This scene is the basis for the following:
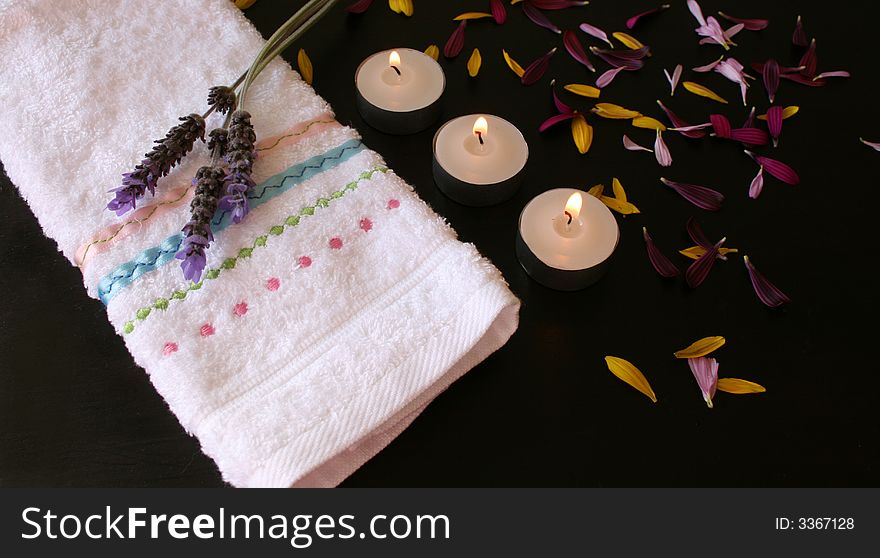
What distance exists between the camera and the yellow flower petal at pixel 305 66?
790mm

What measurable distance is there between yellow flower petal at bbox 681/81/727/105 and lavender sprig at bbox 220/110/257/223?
0.44 metres

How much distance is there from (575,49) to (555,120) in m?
0.10

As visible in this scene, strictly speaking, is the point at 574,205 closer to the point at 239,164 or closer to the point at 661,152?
the point at 661,152

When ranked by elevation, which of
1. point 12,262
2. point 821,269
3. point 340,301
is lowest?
point 821,269

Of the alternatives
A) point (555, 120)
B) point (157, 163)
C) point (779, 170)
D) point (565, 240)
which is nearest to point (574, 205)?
point (565, 240)

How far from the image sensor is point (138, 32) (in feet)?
2.39

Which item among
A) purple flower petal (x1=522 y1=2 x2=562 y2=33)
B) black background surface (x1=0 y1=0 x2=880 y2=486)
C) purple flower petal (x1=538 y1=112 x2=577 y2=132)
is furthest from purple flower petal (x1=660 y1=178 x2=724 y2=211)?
purple flower petal (x1=522 y1=2 x2=562 y2=33)

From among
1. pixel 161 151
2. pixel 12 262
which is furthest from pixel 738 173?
pixel 12 262

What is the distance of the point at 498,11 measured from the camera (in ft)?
2.75

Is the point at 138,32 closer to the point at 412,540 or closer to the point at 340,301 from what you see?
the point at 340,301

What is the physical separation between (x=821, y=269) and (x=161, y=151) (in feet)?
1.92

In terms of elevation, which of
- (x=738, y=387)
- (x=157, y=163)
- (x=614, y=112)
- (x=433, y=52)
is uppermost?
(x=157, y=163)

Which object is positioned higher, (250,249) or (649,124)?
(250,249)

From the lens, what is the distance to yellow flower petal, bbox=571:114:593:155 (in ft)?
2.49
